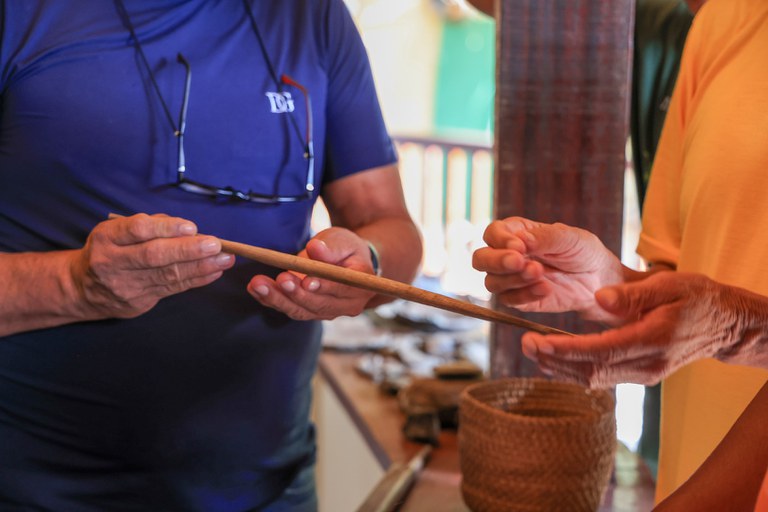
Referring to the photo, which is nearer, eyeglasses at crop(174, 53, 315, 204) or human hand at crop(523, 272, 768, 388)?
human hand at crop(523, 272, 768, 388)

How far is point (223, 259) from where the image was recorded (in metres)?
1.12

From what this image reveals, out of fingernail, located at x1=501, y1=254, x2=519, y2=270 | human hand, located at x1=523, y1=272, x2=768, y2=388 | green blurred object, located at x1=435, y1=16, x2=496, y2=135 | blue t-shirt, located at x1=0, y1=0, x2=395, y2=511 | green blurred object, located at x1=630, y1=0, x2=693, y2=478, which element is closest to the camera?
human hand, located at x1=523, y1=272, x2=768, y2=388

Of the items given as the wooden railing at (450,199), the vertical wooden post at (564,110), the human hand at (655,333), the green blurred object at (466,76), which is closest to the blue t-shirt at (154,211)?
the vertical wooden post at (564,110)

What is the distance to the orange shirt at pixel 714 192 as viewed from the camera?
46.5 inches

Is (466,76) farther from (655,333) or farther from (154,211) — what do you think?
(655,333)

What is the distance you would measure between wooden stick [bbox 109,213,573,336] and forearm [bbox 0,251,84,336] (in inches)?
11.0

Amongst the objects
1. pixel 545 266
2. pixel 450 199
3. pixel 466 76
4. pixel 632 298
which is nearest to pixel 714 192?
pixel 545 266

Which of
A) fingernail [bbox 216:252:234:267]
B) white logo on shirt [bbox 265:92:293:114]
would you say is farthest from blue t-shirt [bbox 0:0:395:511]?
fingernail [bbox 216:252:234:267]

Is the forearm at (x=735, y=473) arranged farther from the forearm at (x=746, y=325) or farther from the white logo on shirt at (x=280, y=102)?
the white logo on shirt at (x=280, y=102)

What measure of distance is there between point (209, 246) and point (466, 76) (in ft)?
23.5

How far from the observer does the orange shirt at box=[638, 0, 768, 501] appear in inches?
46.5

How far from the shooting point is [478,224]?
6.37 metres

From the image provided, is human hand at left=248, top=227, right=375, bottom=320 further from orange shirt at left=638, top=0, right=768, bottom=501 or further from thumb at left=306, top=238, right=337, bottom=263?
orange shirt at left=638, top=0, right=768, bottom=501

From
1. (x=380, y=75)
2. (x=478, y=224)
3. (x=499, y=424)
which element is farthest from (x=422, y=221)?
(x=499, y=424)
